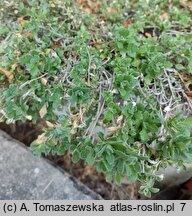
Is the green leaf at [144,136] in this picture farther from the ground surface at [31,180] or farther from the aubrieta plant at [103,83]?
the ground surface at [31,180]

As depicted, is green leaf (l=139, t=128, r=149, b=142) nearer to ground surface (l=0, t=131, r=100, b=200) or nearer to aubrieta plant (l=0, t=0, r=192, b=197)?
aubrieta plant (l=0, t=0, r=192, b=197)

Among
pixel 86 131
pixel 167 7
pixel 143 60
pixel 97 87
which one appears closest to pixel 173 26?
pixel 167 7

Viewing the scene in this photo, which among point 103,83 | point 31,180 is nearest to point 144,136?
point 103,83

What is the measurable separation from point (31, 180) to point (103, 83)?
696 mm

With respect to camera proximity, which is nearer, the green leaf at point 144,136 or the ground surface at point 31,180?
the green leaf at point 144,136

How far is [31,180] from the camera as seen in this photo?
164 centimetres

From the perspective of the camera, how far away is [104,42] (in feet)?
4.32

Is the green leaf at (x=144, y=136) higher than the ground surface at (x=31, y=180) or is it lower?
higher

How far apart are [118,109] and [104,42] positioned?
1.09ft

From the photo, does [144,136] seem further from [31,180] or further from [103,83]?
[31,180]

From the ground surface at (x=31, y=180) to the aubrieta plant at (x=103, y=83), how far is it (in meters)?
0.48

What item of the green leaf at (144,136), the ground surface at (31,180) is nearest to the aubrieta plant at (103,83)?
the green leaf at (144,136)

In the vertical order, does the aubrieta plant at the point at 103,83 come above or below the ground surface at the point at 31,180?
above

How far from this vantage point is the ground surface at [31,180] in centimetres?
160
